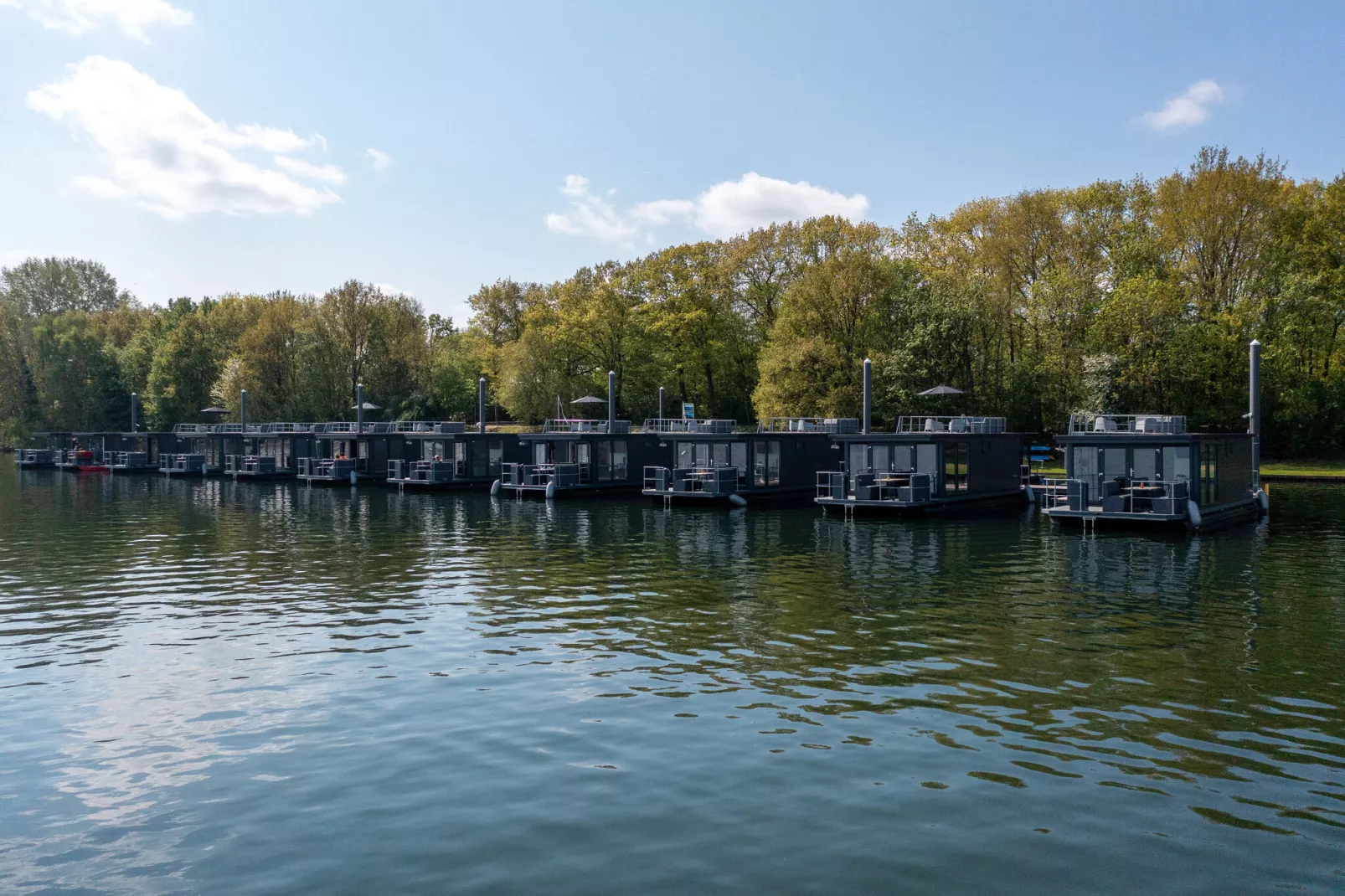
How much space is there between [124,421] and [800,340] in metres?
94.5

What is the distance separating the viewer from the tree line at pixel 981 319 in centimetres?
6775

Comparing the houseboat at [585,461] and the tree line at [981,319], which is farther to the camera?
the tree line at [981,319]

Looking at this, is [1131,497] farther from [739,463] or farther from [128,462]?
[128,462]

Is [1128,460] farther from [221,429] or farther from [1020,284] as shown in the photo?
[221,429]

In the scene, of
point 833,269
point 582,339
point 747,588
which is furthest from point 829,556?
point 582,339

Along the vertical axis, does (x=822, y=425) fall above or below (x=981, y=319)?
below

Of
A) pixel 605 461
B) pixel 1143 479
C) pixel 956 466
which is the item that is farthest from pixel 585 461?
pixel 1143 479

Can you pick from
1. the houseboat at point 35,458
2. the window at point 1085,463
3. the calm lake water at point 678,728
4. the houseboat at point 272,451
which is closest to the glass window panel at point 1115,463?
the window at point 1085,463

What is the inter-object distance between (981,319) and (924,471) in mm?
28958

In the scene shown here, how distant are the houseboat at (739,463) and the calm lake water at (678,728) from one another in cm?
1926

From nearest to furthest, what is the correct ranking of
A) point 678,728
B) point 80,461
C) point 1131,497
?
point 678,728
point 1131,497
point 80,461

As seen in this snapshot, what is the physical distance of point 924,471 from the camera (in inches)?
1756

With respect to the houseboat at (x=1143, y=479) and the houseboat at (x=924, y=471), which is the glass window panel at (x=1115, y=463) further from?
the houseboat at (x=924, y=471)

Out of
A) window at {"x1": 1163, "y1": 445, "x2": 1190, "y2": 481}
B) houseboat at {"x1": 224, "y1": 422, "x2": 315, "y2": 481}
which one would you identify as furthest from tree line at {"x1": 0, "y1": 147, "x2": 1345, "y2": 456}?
window at {"x1": 1163, "y1": 445, "x2": 1190, "y2": 481}
